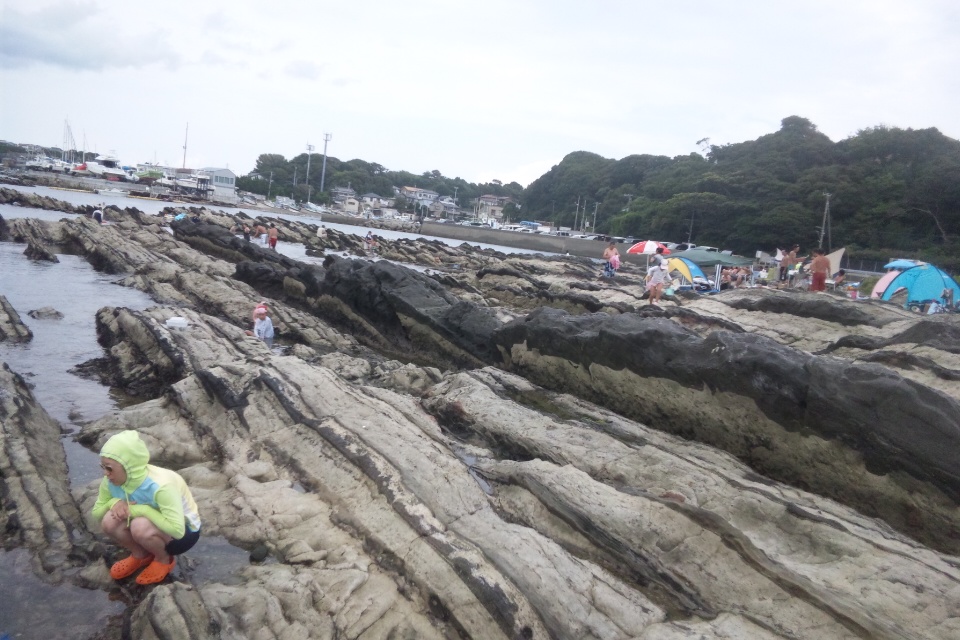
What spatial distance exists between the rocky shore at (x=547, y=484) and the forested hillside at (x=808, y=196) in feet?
151

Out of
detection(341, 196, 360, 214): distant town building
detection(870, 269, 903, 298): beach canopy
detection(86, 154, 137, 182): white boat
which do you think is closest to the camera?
detection(870, 269, 903, 298): beach canopy

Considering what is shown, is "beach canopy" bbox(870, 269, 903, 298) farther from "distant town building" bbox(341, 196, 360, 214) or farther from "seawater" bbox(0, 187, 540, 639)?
"distant town building" bbox(341, 196, 360, 214)

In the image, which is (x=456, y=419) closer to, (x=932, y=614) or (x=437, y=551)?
(x=437, y=551)

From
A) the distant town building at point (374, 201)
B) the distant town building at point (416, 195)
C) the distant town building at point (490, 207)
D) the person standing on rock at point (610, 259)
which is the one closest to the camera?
the person standing on rock at point (610, 259)

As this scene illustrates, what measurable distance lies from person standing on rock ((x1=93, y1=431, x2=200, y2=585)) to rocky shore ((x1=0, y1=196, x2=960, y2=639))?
0.87 feet

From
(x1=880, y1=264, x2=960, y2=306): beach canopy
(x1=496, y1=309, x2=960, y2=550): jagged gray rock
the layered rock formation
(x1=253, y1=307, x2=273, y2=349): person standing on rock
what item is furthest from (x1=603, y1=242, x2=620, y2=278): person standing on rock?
the layered rock formation

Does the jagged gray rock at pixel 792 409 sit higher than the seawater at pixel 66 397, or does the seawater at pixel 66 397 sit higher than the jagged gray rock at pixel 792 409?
the jagged gray rock at pixel 792 409

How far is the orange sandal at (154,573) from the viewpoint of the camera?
4980 millimetres

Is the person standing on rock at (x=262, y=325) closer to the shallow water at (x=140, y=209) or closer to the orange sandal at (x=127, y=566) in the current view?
the orange sandal at (x=127, y=566)

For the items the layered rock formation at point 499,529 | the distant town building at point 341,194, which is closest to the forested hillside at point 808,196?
the layered rock formation at point 499,529

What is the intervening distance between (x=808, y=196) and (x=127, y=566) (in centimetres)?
6520

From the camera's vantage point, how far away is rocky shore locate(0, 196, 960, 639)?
15.7 feet

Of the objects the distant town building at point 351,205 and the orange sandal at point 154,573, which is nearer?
the orange sandal at point 154,573

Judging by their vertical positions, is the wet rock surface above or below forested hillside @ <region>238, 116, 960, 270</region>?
below
